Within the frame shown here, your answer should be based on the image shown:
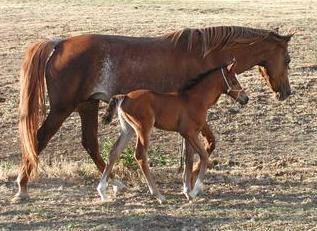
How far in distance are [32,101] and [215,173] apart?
8.05ft

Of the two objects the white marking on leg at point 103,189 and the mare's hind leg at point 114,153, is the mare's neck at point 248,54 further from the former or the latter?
the white marking on leg at point 103,189

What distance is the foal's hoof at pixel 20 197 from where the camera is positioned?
7.51 meters

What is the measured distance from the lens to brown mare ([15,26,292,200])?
798 cm

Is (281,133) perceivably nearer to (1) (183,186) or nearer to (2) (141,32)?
(1) (183,186)

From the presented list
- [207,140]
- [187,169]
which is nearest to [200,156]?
[187,169]

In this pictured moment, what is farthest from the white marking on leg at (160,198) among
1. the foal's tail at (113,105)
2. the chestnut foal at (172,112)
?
the foal's tail at (113,105)

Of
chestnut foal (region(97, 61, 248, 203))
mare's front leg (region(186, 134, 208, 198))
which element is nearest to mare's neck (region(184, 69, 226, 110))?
chestnut foal (region(97, 61, 248, 203))

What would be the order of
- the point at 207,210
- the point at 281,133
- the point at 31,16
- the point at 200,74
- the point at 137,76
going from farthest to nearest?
the point at 31,16 → the point at 281,133 → the point at 137,76 → the point at 200,74 → the point at 207,210

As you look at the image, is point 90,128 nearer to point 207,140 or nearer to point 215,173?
point 207,140

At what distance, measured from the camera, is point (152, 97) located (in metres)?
7.40

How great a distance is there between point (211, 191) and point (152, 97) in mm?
1318

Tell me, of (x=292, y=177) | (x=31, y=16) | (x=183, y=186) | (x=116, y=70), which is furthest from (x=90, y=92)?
(x=31, y=16)

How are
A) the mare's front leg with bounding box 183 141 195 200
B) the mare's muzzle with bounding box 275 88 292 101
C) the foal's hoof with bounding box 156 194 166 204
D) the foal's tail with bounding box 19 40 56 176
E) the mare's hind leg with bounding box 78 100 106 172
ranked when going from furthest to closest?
the mare's muzzle with bounding box 275 88 292 101 < the mare's hind leg with bounding box 78 100 106 172 < the foal's tail with bounding box 19 40 56 176 < the mare's front leg with bounding box 183 141 195 200 < the foal's hoof with bounding box 156 194 166 204

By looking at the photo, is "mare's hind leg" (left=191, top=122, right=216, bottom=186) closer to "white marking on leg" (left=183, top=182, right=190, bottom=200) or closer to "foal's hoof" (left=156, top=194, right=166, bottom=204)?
"white marking on leg" (left=183, top=182, right=190, bottom=200)
